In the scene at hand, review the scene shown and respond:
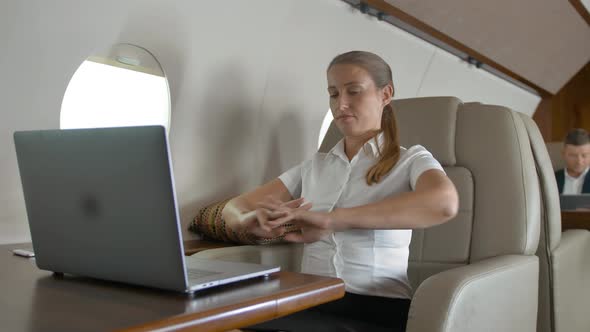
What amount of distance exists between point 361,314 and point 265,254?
1.78ft

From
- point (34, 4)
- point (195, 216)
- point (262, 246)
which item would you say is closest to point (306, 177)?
point (262, 246)

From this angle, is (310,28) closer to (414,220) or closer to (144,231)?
(414,220)

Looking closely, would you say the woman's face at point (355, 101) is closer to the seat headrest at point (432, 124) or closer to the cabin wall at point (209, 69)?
the seat headrest at point (432, 124)

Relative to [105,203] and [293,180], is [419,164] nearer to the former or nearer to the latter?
[293,180]

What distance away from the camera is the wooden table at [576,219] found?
2488 millimetres

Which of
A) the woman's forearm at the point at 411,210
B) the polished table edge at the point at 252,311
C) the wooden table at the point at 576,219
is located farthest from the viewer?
the wooden table at the point at 576,219

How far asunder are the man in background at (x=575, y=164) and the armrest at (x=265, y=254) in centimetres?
255

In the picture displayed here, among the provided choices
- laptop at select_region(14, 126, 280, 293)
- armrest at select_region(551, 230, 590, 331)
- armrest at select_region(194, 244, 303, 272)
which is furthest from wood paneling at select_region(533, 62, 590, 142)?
laptop at select_region(14, 126, 280, 293)

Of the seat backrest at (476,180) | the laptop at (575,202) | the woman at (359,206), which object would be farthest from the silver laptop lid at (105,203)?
the laptop at (575,202)

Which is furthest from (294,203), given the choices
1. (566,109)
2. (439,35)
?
(566,109)

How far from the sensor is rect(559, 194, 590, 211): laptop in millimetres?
2985

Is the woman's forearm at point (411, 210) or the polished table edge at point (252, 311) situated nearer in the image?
the polished table edge at point (252, 311)

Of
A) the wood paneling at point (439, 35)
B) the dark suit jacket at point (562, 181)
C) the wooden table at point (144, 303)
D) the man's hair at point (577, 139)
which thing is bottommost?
the dark suit jacket at point (562, 181)

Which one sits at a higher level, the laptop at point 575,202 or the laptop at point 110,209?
the laptop at point 110,209
